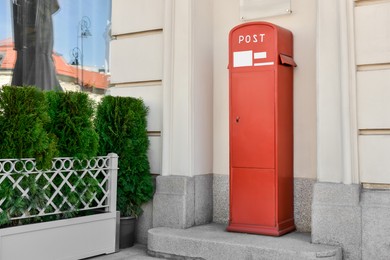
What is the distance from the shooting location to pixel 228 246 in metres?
4.90

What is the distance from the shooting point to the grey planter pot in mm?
5793

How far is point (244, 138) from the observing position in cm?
546

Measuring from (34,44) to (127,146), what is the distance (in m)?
3.93

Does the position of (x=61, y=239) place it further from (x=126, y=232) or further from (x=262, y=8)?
(x=262, y=8)

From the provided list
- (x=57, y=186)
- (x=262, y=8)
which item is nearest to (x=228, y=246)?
(x=57, y=186)

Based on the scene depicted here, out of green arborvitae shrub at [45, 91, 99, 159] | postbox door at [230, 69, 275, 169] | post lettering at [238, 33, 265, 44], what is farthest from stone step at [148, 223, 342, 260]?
post lettering at [238, 33, 265, 44]

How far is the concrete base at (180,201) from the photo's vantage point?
576cm

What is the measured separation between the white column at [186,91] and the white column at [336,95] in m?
1.61

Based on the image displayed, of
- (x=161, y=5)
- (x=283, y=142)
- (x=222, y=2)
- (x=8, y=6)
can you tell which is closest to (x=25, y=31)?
(x=8, y=6)

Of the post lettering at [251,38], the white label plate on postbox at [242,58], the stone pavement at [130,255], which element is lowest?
the stone pavement at [130,255]

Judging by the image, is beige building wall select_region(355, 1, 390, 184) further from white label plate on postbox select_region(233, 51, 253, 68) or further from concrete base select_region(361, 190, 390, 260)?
white label plate on postbox select_region(233, 51, 253, 68)

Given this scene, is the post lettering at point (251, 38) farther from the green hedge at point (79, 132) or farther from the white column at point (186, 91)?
the green hedge at point (79, 132)

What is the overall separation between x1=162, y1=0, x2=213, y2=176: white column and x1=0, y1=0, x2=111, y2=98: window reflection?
2.64m

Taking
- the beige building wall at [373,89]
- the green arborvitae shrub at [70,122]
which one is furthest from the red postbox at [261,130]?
the green arborvitae shrub at [70,122]
